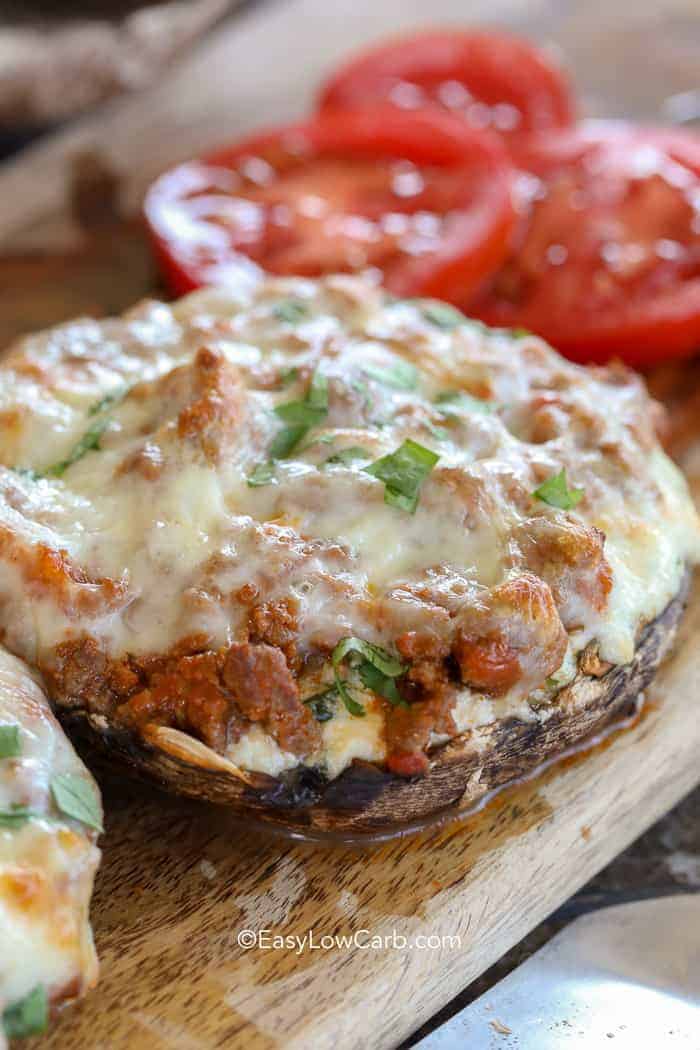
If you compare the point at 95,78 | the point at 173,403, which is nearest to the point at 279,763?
the point at 173,403

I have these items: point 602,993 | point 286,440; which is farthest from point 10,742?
point 602,993

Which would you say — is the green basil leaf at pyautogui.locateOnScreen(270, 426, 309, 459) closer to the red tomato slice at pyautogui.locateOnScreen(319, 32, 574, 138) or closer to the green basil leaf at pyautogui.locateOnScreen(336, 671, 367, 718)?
the green basil leaf at pyautogui.locateOnScreen(336, 671, 367, 718)

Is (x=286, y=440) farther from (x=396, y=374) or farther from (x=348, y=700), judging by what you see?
(x=348, y=700)

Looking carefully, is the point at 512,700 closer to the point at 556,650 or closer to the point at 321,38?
the point at 556,650

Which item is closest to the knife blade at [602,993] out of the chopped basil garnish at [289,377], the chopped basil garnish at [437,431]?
the chopped basil garnish at [437,431]

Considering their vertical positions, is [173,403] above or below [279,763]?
above

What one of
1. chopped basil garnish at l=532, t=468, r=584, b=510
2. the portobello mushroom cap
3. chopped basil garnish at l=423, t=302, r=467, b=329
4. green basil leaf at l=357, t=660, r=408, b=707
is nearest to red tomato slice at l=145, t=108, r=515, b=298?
chopped basil garnish at l=423, t=302, r=467, b=329
